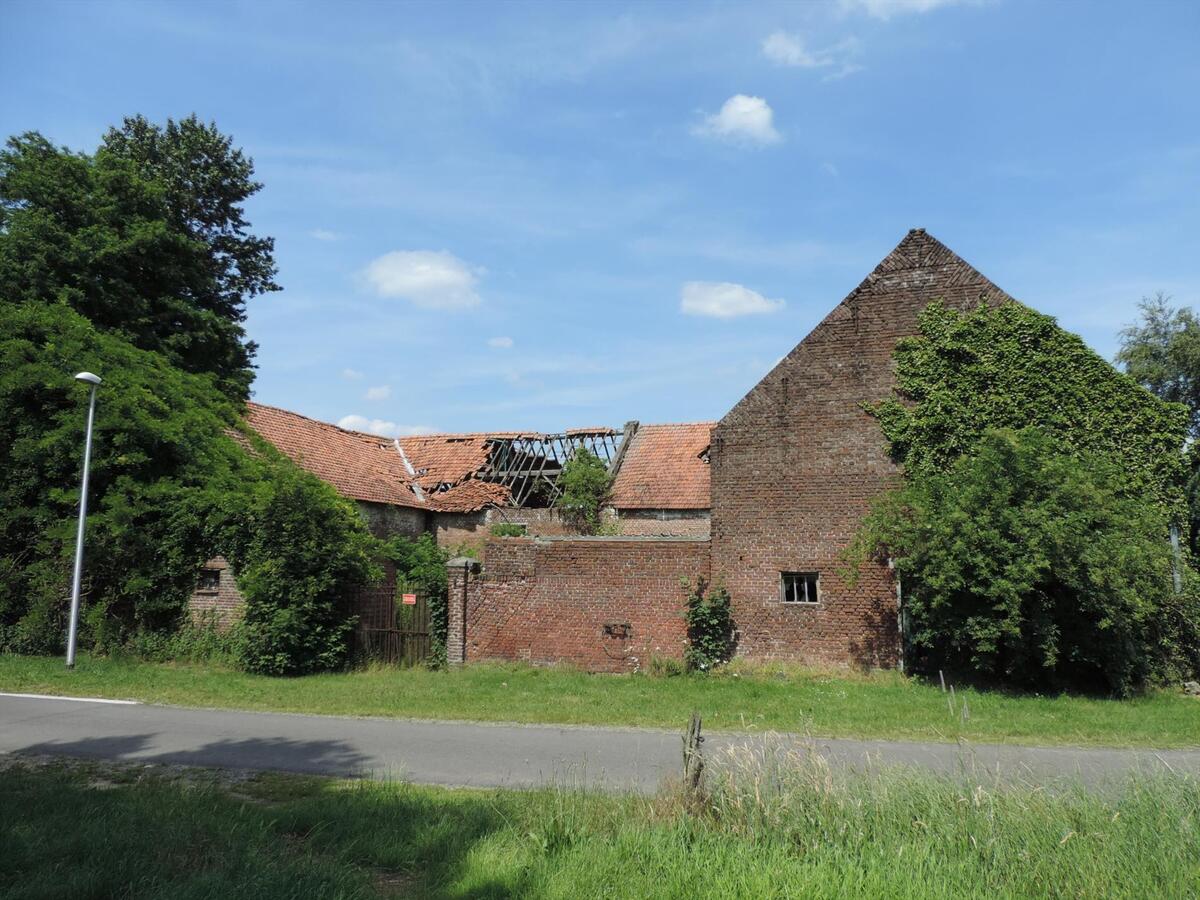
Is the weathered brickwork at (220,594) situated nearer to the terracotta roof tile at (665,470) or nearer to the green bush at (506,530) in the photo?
the green bush at (506,530)

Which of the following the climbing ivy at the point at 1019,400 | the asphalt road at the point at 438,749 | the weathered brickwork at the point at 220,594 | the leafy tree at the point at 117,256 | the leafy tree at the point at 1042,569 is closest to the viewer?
the asphalt road at the point at 438,749

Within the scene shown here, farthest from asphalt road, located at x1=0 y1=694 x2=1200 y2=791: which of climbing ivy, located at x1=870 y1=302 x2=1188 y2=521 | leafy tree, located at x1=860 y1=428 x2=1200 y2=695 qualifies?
climbing ivy, located at x1=870 y1=302 x2=1188 y2=521

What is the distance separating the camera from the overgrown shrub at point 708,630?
1667cm

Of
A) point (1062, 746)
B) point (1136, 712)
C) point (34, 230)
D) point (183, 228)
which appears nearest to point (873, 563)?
point (1136, 712)

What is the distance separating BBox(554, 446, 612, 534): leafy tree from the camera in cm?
3141

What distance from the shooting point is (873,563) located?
1617cm

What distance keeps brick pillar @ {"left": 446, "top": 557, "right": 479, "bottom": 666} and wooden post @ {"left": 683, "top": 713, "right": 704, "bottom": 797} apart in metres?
12.1

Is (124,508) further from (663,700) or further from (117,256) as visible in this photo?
(663,700)

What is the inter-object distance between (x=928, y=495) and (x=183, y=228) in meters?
25.3

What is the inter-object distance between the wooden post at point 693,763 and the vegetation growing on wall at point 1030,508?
29.5 ft

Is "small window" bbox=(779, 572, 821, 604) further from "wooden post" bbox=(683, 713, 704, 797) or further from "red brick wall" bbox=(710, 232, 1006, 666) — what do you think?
"wooden post" bbox=(683, 713, 704, 797)

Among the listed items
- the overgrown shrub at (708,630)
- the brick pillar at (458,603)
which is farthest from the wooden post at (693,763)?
the brick pillar at (458,603)

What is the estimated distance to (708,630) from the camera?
16.8 m

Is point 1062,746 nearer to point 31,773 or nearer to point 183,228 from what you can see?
point 31,773
